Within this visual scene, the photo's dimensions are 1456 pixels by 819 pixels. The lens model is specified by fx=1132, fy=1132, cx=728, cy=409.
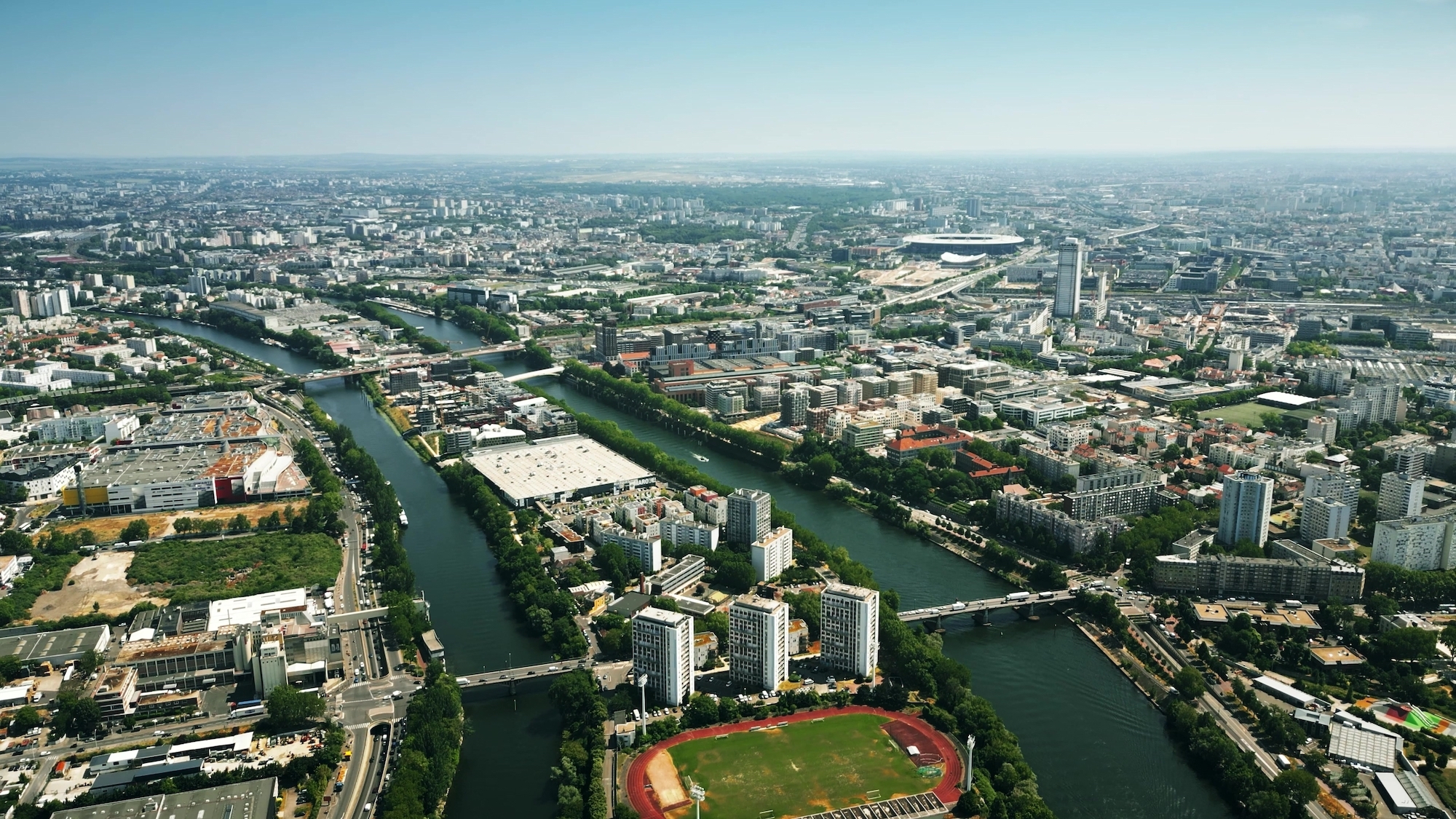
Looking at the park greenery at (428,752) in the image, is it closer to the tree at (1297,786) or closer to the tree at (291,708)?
the tree at (291,708)

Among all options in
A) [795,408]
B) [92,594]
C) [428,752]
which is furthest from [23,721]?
[795,408]

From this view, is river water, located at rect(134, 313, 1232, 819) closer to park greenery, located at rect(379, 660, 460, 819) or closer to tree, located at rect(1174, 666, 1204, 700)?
park greenery, located at rect(379, 660, 460, 819)

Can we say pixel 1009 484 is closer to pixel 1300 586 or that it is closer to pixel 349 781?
pixel 1300 586

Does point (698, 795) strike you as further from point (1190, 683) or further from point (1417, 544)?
point (1417, 544)

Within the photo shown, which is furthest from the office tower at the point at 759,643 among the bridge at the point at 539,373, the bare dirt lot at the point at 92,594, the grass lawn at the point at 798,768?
the bridge at the point at 539,373

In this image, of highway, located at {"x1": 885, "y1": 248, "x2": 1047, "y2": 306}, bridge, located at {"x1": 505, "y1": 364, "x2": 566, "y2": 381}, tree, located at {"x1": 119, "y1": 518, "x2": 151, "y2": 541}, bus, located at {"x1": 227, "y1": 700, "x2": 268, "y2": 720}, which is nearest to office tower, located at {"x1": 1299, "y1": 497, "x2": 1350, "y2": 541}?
bus, located at {"x1": 227, "y1": 700, "x2": 268, "y2": 720}

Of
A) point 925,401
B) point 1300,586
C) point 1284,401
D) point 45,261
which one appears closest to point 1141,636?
point 1300,586
